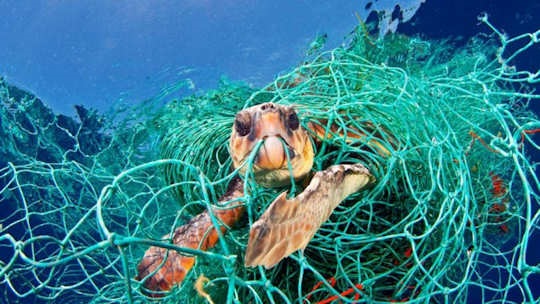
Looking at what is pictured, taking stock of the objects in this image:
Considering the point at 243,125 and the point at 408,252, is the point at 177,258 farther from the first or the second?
the point at 408,252

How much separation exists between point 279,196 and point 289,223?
0.06 m

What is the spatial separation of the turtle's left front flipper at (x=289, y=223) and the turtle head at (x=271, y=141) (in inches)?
8.5

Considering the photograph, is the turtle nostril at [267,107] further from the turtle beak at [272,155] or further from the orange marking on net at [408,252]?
the orange marking on net at [408,252]

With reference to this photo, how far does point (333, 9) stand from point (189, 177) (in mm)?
3851

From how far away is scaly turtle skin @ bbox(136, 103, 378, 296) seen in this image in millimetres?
743

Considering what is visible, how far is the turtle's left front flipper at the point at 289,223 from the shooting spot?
707 millimetres

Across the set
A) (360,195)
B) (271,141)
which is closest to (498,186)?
(360,195)

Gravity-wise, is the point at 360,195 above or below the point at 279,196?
above

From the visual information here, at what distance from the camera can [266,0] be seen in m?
5.50

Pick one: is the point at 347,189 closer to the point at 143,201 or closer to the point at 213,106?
the point at 213,106

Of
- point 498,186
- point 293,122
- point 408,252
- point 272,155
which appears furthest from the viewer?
point 498,186

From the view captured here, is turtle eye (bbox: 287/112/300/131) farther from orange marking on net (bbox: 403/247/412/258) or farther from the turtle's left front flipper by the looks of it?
orange marking on net (bbox: 403/247/412/258)

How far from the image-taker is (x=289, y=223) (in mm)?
779

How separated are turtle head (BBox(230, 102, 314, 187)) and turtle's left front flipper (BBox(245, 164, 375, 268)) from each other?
217 mm
